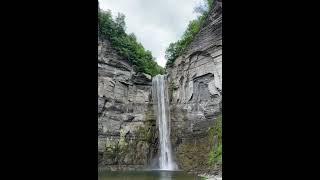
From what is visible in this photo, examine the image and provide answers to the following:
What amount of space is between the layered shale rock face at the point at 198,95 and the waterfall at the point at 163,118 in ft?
1.30

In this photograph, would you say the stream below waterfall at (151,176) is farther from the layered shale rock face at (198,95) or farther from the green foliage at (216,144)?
the layered shale rock face at (198,95)

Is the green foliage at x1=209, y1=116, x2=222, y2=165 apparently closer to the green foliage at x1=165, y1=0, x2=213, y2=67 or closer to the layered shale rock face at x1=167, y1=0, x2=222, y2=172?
the layered shale rock face at x1=167, y1=0, x2=222, y2=172

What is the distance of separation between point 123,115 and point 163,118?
269 centimetres

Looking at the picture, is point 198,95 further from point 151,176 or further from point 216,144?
point 151,176

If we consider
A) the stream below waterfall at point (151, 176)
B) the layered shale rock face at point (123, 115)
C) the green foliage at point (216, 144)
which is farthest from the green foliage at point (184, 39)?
the stream below waterfall at point (151, 176)

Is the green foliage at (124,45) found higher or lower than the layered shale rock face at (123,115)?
higher

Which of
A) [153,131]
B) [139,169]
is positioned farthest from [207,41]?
[139,169]

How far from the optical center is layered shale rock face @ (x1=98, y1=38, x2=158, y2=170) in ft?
82.9

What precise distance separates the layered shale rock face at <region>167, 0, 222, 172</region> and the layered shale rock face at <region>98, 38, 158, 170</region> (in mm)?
1793

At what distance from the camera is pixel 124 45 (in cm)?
2798

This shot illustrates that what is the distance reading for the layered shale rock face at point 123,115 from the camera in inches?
995
